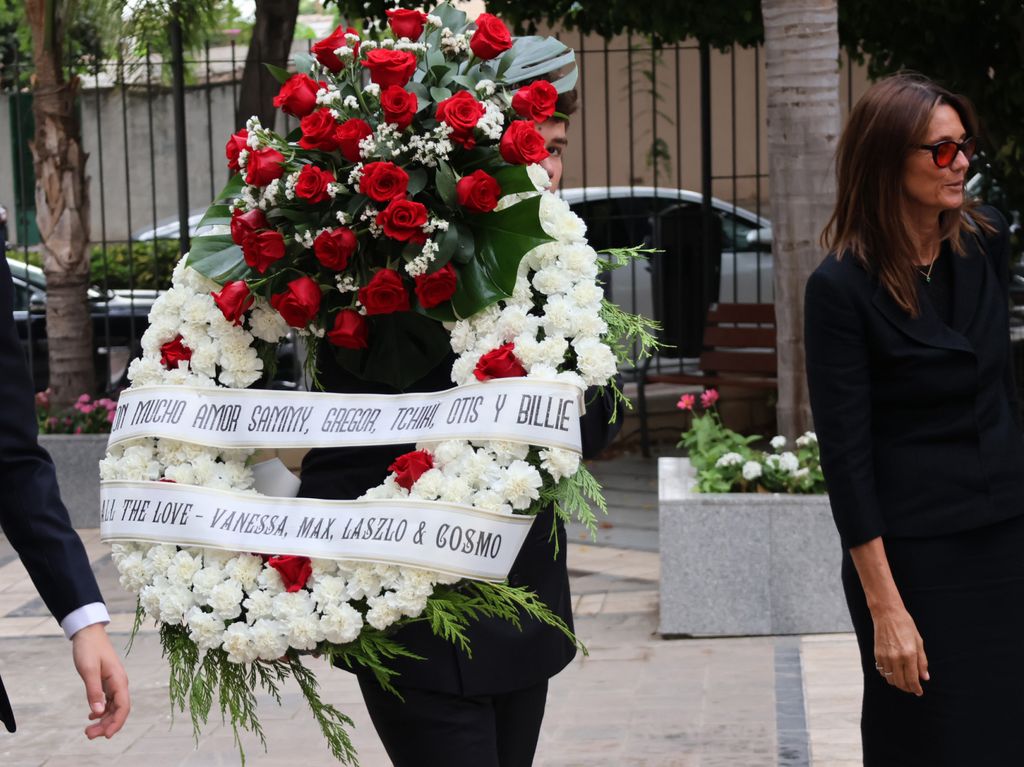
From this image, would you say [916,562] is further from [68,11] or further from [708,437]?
[68,11]

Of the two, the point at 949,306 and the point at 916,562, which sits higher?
the point at 949,306

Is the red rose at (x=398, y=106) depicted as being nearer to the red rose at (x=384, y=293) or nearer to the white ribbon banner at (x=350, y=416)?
the red rose at (x=384, y=293)

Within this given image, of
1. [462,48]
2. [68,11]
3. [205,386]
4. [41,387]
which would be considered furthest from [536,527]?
[41,387]

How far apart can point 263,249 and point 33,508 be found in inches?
24.2

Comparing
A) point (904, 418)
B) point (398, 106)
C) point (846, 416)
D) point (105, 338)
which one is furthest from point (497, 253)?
point (105, 338)

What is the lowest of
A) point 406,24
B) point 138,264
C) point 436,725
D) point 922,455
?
point 138,264

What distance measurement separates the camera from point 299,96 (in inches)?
106

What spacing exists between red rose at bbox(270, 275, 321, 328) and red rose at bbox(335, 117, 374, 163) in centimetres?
23

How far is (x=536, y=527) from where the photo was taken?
264cm

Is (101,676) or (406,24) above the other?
(406,24)

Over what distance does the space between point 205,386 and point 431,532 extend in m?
0.56

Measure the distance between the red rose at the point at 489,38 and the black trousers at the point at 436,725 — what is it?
1113 millimetres

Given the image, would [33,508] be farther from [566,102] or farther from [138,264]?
[138,264]

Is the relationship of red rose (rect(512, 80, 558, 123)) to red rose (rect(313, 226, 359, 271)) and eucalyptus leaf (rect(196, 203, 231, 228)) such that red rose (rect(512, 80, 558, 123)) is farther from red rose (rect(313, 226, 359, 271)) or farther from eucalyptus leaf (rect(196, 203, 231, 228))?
eucalyptus leaf (rect(196, 203, 231, 228))
